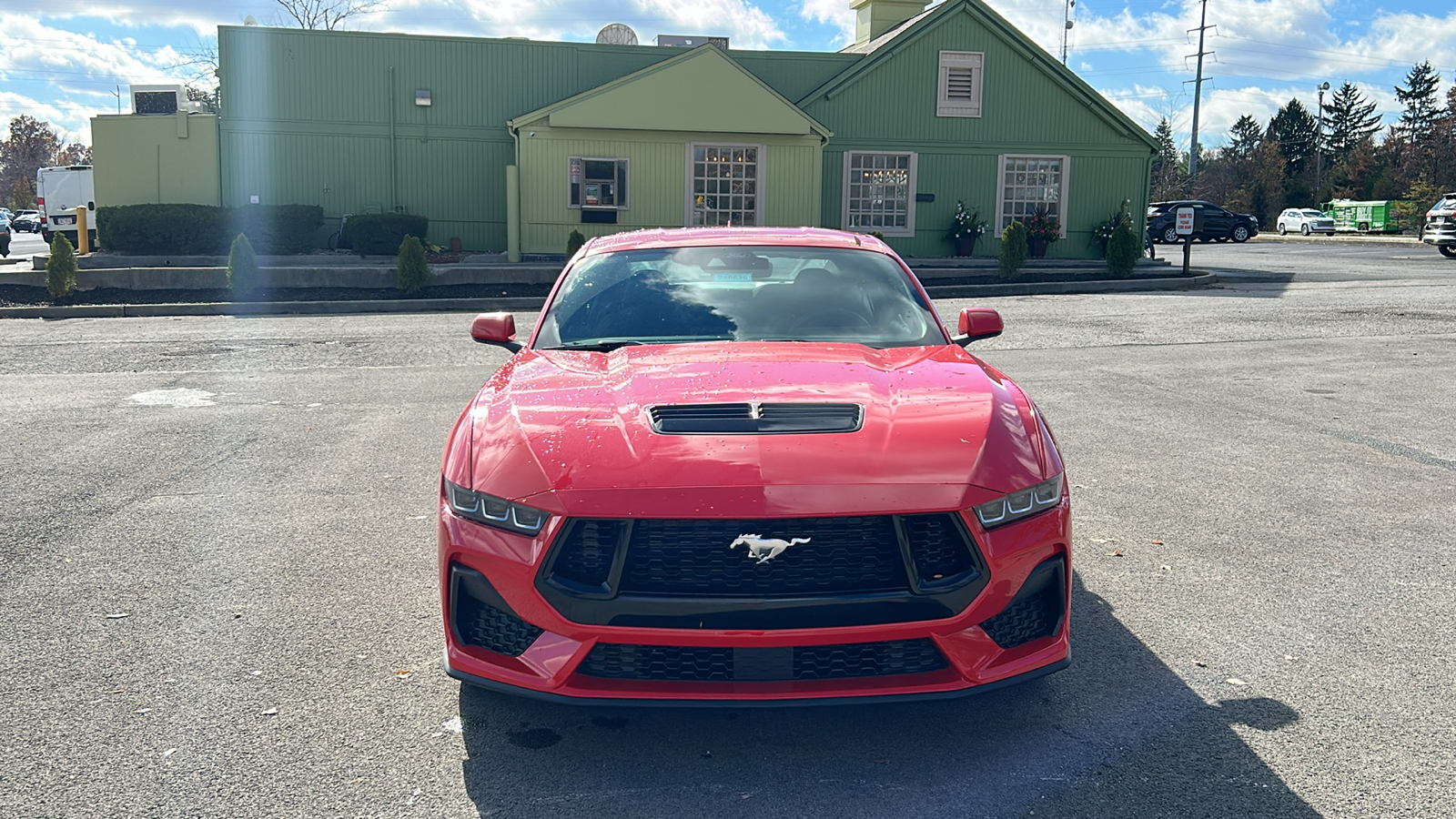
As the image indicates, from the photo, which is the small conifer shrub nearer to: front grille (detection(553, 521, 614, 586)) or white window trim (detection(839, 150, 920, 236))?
white window trim (detection(839, 150, 920, 236))

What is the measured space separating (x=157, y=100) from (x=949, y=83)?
58.6 feet

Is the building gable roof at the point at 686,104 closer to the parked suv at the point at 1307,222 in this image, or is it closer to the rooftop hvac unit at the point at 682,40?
the rooftop hvac unit at the point at 682,40

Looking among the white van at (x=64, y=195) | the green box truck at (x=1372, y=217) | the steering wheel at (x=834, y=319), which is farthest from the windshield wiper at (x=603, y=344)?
the green box truck at (x=1372, y=217)

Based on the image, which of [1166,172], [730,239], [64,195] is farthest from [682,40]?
[1166,172]

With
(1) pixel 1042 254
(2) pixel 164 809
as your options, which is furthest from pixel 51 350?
(1) pixel 1042 254

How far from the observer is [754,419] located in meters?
3.49

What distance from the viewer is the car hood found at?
3141 millimetres

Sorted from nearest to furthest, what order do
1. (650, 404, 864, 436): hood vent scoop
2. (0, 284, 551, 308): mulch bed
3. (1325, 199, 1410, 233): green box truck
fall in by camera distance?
(650, 404, 864, 436): hood vent scoop, (0, 284, 551, 308): mulch bed, (1325, 199, 1410, 233): green box truck

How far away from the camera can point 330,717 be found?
3605 mm

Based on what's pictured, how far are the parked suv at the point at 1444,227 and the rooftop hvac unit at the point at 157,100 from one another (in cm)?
3187

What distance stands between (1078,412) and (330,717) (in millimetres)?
6649

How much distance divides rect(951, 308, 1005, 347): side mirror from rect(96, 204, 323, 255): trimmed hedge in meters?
22.1

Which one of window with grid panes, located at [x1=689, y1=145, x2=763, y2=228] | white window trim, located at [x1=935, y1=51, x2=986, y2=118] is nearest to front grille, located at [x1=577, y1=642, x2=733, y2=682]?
window with grid panes, located at [x1=689, y1=145, x2=763, y2=228]

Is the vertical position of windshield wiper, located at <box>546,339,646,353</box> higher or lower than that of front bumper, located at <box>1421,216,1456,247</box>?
lower
